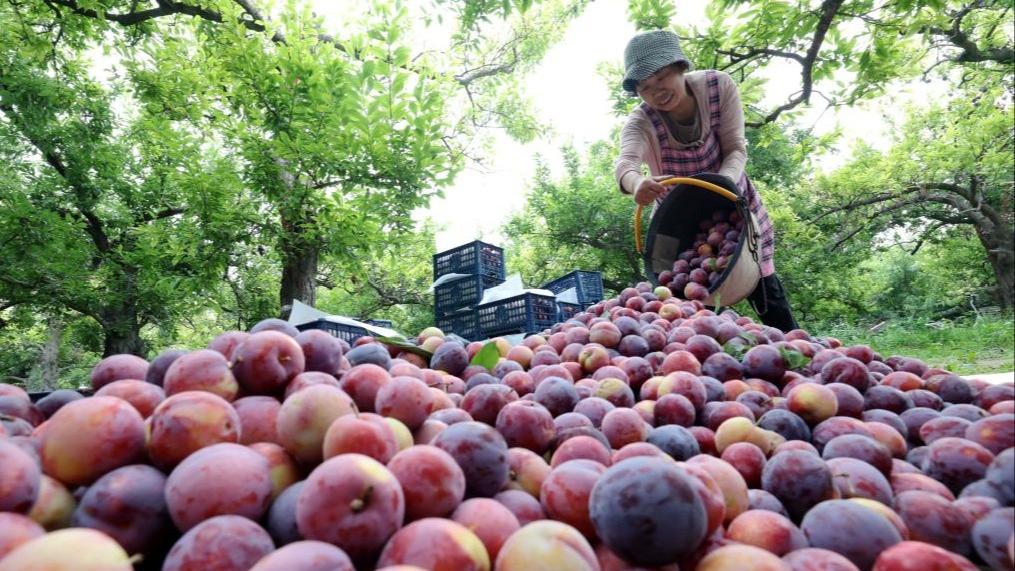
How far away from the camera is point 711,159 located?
362 centimetres

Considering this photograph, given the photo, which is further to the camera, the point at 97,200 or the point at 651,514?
the point at 97,200

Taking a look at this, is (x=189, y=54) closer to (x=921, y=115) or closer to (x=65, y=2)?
(x=65, y=2)

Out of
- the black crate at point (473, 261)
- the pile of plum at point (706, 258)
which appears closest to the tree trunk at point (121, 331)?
the black crate at point (473, 261)

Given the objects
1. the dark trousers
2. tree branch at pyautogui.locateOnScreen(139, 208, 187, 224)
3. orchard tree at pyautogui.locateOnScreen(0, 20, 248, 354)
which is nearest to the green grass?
the dark trousers

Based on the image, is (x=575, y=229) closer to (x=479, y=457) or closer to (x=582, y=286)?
(x=582, y=286)

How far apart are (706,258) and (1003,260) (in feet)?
8.23

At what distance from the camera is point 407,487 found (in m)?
0.85

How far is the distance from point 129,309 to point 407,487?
10.3 m

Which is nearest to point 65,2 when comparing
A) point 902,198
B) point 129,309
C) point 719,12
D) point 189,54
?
point 189,54

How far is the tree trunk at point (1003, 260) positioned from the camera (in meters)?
0.80

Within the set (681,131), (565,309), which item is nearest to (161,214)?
(565,309)

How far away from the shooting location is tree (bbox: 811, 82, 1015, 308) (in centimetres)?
85

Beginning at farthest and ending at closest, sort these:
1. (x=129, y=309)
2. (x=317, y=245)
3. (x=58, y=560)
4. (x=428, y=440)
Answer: (x=129, y=309) < (x=317, y=245) < (x=428, y=440) < (x=58, y=560)

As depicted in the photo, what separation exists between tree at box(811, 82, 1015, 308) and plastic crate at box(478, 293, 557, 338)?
279 cm
